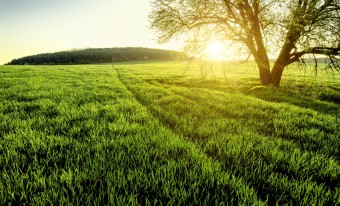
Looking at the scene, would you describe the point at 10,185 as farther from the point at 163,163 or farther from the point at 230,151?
the point at 230,151

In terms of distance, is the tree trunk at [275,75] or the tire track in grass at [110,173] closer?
the tire track in grass at [110,173]

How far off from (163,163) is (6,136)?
9.77ft

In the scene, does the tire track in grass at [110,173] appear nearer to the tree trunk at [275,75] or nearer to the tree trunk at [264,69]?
the tree trunk at [264,69]

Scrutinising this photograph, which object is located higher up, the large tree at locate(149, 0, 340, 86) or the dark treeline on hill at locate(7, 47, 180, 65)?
the dark treeline on hill at locate(7, 47, 180, 65)

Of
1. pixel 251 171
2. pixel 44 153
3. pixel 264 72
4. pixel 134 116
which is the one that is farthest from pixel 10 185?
pixel 264 72

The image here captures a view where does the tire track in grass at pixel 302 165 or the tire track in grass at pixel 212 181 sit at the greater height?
the tire track in grass at pixel 212 181

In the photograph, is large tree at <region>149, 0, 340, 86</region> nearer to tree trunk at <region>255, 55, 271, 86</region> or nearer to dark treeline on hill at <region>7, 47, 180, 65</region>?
tree trunk at <region>255, 55, 271, 86</region>

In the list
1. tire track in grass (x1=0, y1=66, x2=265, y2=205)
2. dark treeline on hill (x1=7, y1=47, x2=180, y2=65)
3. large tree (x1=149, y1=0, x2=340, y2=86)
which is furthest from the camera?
dark treeline on hill (x1=7, y1=47, x2=180, y2=65)

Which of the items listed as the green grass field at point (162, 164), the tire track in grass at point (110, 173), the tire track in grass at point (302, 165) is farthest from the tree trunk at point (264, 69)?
the tire track in grass at point (110, 173)

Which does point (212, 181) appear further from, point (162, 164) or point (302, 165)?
point (302, 165)

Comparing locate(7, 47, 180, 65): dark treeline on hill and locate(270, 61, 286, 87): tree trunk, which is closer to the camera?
locate(270, 61, 286, 87): tree trunk

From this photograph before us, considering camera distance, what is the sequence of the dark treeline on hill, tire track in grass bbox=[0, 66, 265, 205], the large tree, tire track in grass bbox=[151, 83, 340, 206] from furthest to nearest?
the dark treeline on hill → the large tree → tire track in grass bbox=[151, 83, 340, 206] → tire track in grass bbox=[0, 66, 265, 205]

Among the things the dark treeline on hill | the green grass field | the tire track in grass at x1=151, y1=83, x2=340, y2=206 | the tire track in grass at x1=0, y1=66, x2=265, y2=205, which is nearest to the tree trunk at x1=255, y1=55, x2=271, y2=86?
the green grass field

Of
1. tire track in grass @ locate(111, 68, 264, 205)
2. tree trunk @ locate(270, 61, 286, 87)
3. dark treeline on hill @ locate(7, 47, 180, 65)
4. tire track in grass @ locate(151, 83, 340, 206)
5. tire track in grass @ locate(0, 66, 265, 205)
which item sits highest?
dark treeline on hill @ locate(7, 47, 180, 65)
